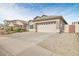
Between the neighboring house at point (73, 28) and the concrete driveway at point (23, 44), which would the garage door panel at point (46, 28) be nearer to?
the concrete driveway at point (23, 44)

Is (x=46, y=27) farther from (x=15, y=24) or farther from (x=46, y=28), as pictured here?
(x=15, y=24)

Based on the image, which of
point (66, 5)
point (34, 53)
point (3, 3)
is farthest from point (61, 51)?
point (3, 3)

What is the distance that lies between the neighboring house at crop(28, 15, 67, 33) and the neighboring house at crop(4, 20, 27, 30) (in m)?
0.11

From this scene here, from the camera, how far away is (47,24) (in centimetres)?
248

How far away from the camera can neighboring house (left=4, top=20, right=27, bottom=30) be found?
2.32 meters

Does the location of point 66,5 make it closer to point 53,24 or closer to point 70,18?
point 70,18

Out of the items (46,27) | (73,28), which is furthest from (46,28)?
(73,28)

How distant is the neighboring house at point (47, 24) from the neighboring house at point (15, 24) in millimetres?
115

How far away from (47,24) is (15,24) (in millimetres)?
556

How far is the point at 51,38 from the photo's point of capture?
7.79 feet

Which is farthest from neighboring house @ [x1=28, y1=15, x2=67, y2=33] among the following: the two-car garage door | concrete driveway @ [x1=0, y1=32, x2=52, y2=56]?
concrete driveway @ [x1=0, y1=32, x2=52, y2=56]

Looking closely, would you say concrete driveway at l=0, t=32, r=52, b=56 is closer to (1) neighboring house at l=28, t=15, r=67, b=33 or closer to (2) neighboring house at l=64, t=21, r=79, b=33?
(1) neighboring house at l=28, t=15, r=67, b=33

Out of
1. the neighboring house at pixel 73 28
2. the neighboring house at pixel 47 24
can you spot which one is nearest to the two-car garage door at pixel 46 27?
the neighboring house at pixel 47 24

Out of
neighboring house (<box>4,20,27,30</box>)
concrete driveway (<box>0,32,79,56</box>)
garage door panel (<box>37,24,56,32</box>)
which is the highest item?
neighboring house (<box>4,20,27,30</box>)
